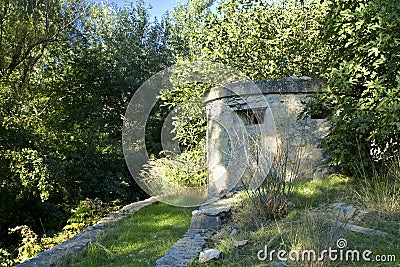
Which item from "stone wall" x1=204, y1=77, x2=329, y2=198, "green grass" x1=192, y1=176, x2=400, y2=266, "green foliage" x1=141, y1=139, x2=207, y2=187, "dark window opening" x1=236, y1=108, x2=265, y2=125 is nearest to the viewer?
"green grass" x1=192, y1=176, x2=400, y2=266

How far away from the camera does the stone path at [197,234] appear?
9.53 feet

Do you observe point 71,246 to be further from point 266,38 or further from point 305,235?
point 266,38

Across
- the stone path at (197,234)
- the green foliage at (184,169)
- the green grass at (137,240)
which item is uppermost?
the green foliage at (184,169)

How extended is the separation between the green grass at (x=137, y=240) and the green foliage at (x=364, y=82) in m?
2.14

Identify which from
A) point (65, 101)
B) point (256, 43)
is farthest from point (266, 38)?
point (65, 101)

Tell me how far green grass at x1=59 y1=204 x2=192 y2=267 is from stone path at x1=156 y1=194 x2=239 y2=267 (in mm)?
190

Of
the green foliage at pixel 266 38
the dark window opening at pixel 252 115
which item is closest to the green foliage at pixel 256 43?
the green foliage at pixel 266 38

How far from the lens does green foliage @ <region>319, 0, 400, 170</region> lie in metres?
3.86

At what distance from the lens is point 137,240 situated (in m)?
3.95

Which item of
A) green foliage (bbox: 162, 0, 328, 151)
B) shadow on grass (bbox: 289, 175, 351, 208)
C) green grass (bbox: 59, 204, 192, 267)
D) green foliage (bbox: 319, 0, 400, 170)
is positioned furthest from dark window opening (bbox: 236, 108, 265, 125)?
green foliage (bbox: 162, 0, 328, 151)

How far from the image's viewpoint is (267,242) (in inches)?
114

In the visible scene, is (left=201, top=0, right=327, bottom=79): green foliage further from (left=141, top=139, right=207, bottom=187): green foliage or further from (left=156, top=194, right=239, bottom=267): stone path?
(left=156, top=194, right=239, bottom=267): stone path

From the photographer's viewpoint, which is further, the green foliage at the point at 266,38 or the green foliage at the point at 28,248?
the green foliage at the point at 266,38

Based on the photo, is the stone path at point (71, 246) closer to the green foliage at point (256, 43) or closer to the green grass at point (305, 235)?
the green grass at point (305, 235)
